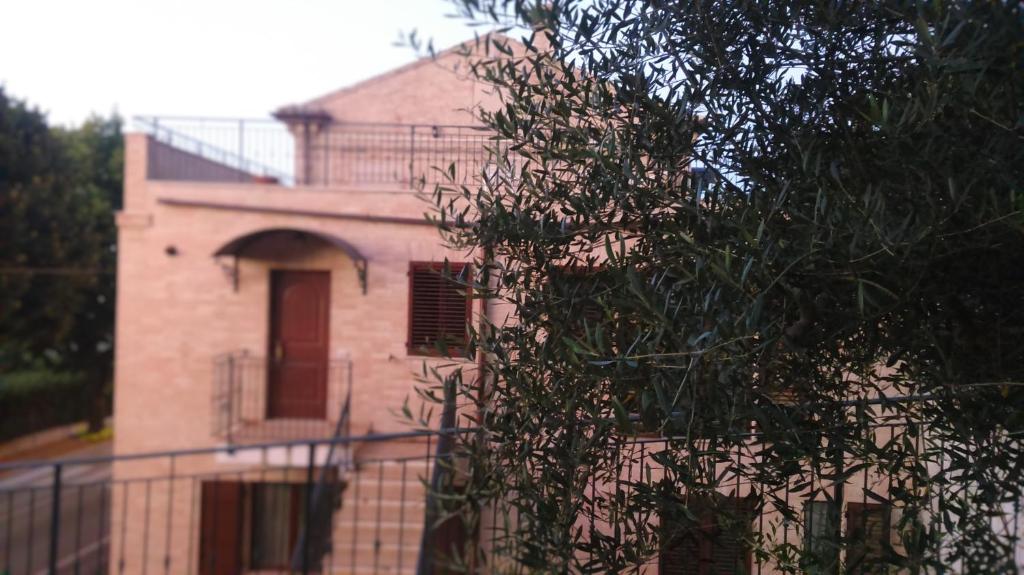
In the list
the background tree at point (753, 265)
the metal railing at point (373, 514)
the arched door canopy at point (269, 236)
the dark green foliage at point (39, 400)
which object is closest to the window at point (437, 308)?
the background tree at point (753, 265)

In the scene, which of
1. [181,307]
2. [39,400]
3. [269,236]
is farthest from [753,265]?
[39,400]

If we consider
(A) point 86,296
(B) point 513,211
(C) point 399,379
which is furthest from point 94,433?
(B) point 513,211

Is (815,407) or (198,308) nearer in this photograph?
(815,407)

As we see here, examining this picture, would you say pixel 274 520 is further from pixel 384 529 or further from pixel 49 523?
pixel 49 523

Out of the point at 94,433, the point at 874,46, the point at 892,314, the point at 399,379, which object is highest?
the point at 874,46

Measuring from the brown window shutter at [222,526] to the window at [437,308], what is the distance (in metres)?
5.97

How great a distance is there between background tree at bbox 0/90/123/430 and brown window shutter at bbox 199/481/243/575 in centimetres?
1082

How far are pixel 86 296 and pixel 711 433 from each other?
71.9 feet

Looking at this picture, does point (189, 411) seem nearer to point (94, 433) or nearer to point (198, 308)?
point (198, 308)

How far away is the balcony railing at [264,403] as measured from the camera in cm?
852

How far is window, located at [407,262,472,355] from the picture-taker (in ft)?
8.35

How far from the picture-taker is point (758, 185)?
2.07 meters

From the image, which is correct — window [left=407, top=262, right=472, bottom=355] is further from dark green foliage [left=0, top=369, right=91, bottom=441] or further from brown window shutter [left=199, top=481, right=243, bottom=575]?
dark green foliage [left=0, top=369, right=91, bottom=441]

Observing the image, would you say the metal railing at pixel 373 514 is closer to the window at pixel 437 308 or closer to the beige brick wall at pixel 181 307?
the beige brick wall at pixel 181 307
